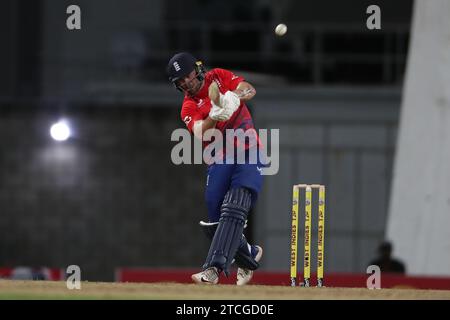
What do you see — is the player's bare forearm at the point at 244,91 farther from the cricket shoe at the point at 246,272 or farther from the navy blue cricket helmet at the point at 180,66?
the cricket shoe at the point at 246,272

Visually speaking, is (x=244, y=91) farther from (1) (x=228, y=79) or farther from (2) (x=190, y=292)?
(2) (x=190, y=292)

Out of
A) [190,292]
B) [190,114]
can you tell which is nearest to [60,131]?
[190,114]

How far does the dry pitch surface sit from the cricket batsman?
55 centimetres

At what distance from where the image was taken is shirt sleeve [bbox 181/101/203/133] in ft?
46.9

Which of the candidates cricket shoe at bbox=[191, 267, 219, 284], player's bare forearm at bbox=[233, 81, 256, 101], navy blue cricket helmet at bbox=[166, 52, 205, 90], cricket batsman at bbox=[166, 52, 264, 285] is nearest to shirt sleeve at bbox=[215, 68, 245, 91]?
cricket batsman at bbox=[166, 52, 264, 285]

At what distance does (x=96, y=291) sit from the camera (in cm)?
1344

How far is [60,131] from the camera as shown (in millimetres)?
28812

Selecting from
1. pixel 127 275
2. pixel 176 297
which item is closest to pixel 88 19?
pixel 127 275

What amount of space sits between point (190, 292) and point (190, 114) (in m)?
1.89

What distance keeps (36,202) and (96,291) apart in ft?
53.0

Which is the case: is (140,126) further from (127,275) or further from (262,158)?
(262,158)

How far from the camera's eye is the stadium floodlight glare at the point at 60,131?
28.7 meters

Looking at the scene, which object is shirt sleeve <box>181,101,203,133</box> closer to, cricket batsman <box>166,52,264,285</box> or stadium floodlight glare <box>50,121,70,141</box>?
cricket batsman <box>166,52,264,285</box>

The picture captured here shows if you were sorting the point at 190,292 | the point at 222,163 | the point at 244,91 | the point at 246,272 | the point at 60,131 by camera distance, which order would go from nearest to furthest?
the point at 190,292 < the point at 244,91 < the point at 222,163 < the point at 246,272 < the point at 60,131
